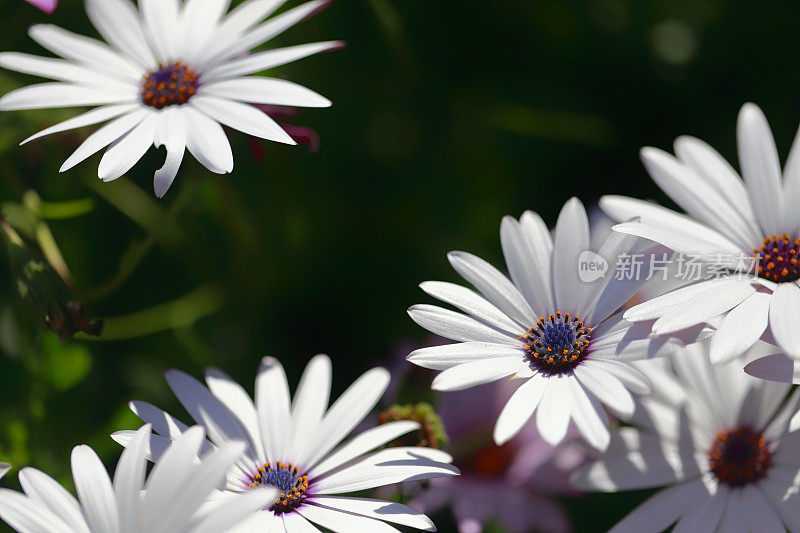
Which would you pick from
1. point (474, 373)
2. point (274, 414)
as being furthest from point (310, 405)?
point (474, 373)

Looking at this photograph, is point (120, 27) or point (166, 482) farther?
point (120, 27)

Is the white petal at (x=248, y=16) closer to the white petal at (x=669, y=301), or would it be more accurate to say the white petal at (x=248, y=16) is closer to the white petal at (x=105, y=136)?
the white petal at (x=105, y=136)

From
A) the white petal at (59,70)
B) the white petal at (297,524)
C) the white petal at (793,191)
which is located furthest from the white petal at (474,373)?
the white petal at (59,70)

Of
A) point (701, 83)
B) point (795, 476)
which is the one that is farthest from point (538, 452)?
point (701, 83)

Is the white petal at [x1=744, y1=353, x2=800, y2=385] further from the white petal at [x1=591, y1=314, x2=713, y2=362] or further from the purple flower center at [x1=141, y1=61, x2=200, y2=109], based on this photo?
the purple flower center at [x1=141, y1=61, x2=200, y2=109]

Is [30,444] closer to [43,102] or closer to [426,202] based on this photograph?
[43,102]

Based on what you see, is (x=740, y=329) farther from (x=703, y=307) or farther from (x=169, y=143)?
(x=169, y=143)
